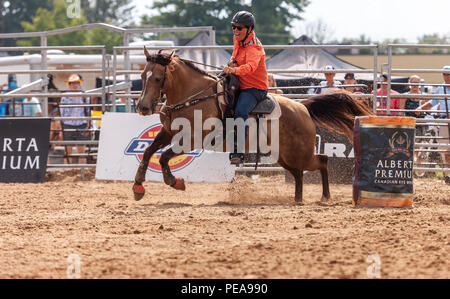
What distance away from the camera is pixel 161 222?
6895 mm

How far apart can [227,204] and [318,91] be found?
4000 mm

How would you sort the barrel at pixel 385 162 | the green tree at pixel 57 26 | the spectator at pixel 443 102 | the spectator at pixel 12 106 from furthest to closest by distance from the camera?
the green tree at pixel 57 26
the spectator at pixel 12 106
the spectator at pixel 443 102
the barrel at pixel 385 162

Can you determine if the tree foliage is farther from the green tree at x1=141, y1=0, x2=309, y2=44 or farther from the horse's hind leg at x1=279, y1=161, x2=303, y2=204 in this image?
the horse's hind leg at x1=279, y1=161, x2=303, y2=204

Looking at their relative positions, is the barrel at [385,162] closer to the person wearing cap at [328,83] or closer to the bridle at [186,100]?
the bridle at [186,100]

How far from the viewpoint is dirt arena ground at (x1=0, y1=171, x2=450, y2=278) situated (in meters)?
4.64

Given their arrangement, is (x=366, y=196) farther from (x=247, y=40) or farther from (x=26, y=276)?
(x=26, y=276)

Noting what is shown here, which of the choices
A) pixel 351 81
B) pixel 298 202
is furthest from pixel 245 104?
pixel 351 81

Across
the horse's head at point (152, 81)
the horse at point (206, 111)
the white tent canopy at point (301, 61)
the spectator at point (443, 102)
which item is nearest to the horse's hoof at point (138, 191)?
the horse at point (206, 111)

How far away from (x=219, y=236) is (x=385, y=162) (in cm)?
290

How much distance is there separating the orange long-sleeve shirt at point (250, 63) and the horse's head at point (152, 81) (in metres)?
0.88

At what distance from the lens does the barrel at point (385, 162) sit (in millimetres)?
8023

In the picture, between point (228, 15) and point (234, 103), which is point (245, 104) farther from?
point (228, 15)

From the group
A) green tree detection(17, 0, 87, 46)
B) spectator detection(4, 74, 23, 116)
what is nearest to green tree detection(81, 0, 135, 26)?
green tree detection(17, 0, 87, 46)

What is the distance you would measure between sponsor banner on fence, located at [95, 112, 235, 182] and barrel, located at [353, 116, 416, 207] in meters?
3.23
